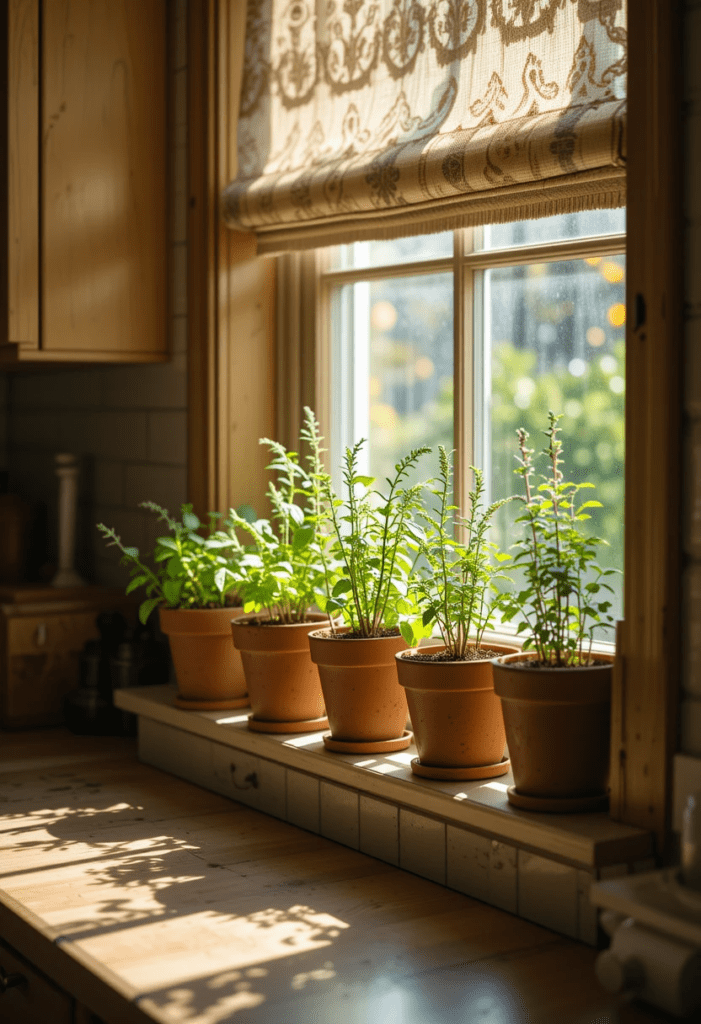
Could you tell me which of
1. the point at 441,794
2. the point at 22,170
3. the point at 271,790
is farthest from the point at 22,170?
the point at 441,794

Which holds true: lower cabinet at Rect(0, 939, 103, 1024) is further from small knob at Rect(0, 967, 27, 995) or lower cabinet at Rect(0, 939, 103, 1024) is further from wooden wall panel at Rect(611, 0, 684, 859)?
wooden wall panel at Rect(611, 0, 684, 859)

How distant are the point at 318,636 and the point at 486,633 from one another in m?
0.34

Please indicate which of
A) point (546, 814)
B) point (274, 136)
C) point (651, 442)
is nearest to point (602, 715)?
point (546, 814)

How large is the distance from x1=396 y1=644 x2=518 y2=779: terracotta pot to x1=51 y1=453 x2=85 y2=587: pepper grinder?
1379 mm

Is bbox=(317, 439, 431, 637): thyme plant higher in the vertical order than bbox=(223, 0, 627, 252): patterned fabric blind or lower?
lower

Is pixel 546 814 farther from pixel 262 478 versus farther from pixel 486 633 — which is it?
pixel 262 478

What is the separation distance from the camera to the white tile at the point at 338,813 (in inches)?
78.4

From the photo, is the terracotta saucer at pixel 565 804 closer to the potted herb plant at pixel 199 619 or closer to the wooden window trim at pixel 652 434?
the wooden window trim at pixel 652 434

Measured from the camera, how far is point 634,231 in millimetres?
1570

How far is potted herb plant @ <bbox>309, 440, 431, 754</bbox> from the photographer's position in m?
2.01

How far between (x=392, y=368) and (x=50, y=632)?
3.38ft

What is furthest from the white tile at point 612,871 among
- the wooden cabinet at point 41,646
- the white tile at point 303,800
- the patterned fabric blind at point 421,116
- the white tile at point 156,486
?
the wooden cabinet at point 41,646

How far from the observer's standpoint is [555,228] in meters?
2.05

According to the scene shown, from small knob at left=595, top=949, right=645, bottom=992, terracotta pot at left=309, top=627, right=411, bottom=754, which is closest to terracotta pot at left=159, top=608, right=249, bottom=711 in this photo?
terracotta pot at left=309, top=627, right=411, bottom=754
